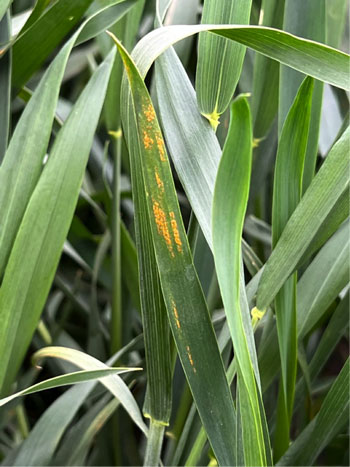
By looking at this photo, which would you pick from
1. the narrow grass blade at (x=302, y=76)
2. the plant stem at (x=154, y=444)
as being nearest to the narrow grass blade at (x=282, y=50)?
the narrow grass blade at (x=302, y=76)

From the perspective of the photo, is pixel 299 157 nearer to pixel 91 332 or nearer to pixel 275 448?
pixel 275 448

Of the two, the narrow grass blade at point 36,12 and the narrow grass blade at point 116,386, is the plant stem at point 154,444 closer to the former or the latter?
the narrow grass blade at point 116,386

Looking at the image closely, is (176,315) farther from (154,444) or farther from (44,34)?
(44,34)

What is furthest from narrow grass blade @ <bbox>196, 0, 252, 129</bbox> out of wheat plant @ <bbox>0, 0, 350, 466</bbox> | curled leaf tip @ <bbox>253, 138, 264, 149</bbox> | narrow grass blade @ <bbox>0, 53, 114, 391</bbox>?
curled leaf tip @ <bbox>253, 138, 264, 149</bbox>

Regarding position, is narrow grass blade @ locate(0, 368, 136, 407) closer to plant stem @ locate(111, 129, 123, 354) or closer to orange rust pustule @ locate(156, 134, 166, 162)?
orange rust pustule @ locate(156, 134, 166, 162)

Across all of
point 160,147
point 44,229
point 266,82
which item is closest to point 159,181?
point 160,147
